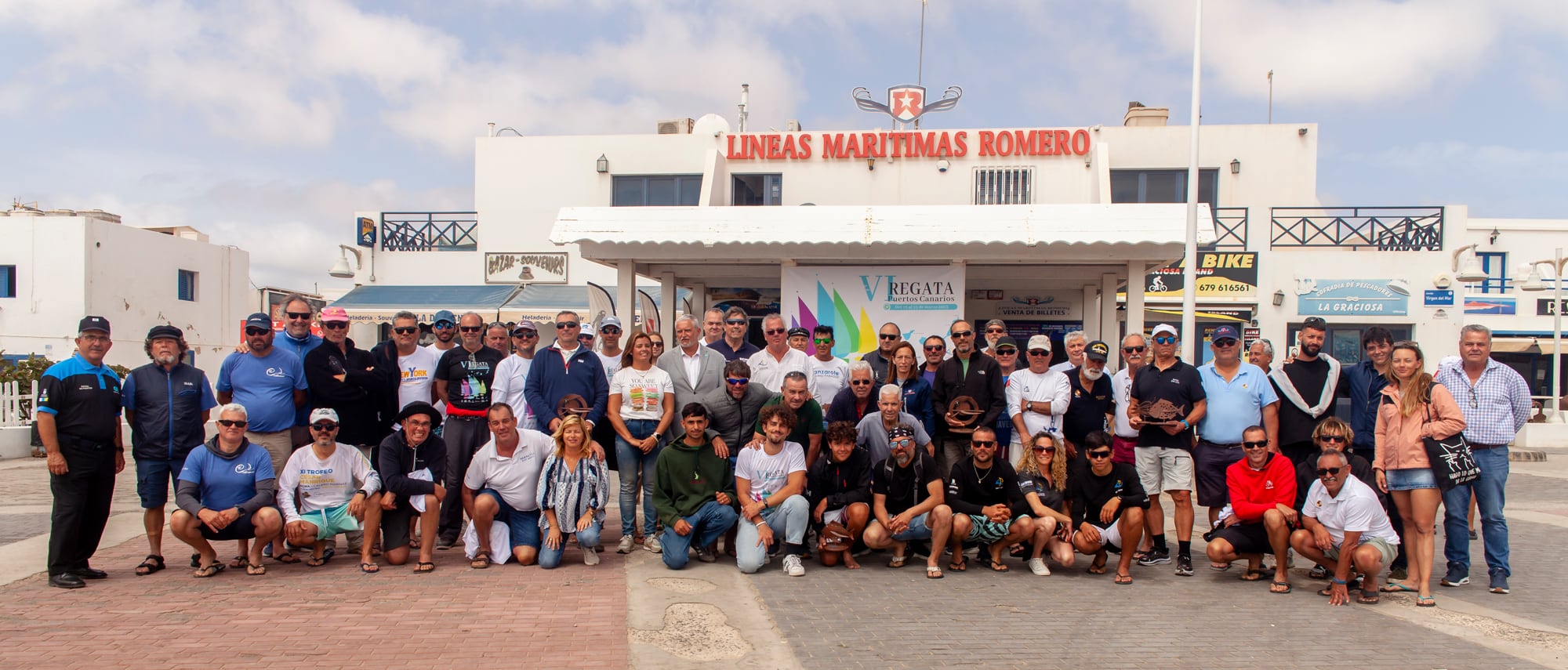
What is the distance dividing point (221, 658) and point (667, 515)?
2827mm

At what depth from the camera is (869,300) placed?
404 inches

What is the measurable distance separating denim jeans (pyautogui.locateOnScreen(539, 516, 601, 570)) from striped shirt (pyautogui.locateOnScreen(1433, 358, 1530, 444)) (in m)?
5.59

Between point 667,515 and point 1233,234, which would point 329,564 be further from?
point 1233,234

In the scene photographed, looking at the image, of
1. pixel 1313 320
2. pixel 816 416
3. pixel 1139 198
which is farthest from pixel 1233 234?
pixel 816 416

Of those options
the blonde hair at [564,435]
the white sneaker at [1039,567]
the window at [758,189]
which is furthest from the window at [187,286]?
the white sneaker at [1039,567]

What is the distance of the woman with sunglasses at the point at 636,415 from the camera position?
7227 mm

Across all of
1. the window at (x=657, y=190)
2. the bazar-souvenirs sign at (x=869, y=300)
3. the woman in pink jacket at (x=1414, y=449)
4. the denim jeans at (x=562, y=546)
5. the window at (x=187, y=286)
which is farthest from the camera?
the window at (x=187, y=286)

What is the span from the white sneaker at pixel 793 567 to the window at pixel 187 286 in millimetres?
30472

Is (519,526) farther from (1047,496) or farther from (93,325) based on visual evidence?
(1047,496)

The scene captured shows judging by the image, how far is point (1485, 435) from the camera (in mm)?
6211

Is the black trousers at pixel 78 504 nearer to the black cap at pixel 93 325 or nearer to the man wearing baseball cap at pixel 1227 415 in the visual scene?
the black cap at pixel 93 325

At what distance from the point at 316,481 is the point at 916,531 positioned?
411 centimetres

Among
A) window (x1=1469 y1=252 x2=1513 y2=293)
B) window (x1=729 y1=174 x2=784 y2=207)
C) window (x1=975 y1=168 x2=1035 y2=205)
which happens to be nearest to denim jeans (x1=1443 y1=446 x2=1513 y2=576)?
window (x1=975 y1=168 x2=1035 y2=205)

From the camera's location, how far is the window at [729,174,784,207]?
20.2 m
